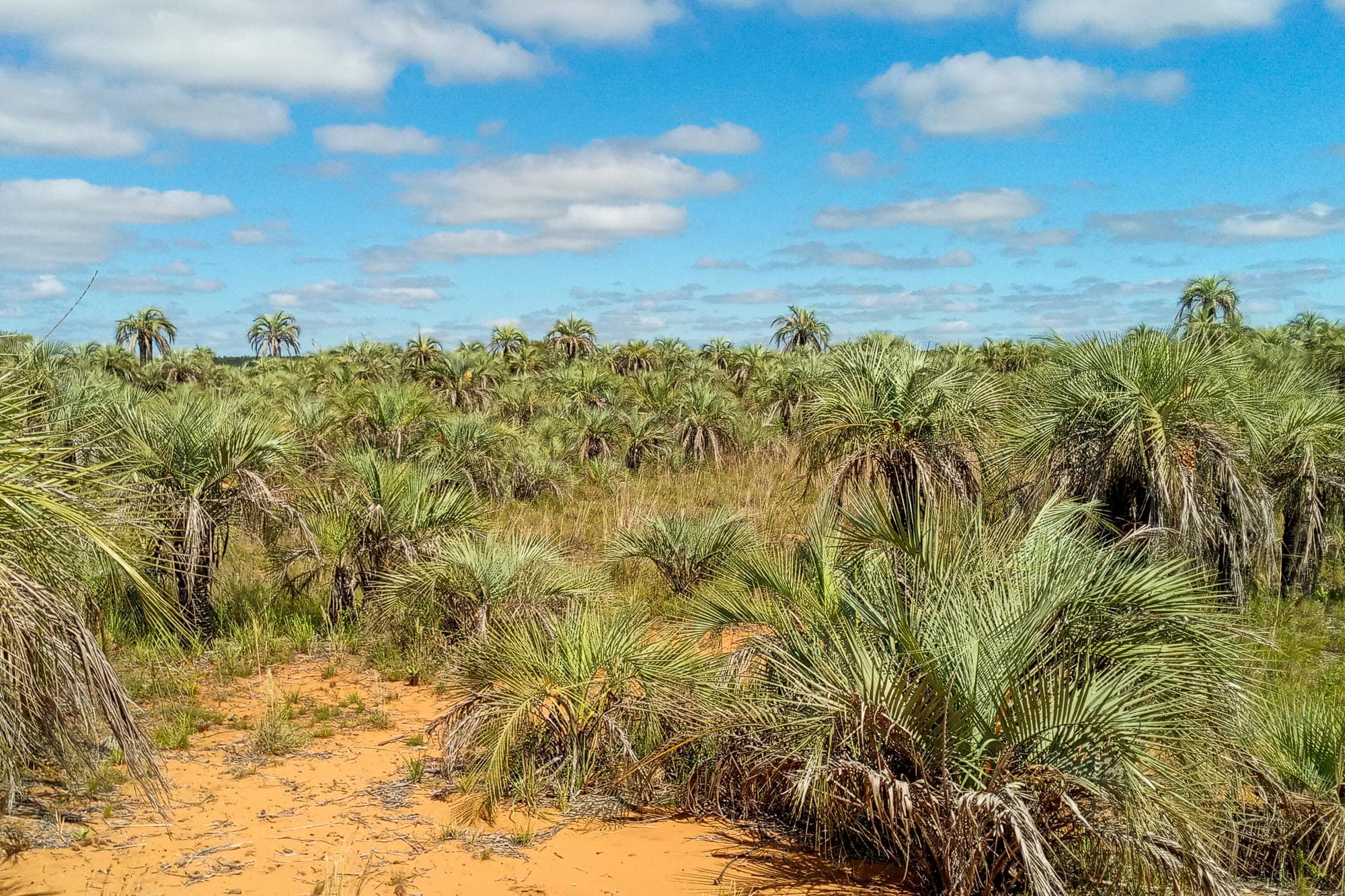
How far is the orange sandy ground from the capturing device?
5.35m

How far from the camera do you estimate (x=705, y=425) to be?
23.6 m

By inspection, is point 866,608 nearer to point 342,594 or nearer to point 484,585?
point 484,585

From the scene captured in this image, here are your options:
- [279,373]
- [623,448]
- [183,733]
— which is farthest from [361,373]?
[183,733]

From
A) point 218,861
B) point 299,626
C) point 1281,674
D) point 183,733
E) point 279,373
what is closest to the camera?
point 218,861

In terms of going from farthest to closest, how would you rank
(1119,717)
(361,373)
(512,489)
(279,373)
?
(279,373)
(361,373)
(512,489)
(1119,717)

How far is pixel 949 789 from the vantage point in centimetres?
472

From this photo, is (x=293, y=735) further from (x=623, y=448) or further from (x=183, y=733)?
(x=623, y=448)

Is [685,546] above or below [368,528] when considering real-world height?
below

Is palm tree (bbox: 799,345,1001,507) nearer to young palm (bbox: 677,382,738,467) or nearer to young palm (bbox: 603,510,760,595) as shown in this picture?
young palm (bbox: 603,510,760,595)

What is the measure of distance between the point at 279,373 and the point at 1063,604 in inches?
1440

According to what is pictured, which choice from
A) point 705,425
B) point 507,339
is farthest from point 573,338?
point 705,425

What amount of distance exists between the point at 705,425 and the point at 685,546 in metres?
12.2

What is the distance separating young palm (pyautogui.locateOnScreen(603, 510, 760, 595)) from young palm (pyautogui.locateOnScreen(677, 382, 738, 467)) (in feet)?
35.9

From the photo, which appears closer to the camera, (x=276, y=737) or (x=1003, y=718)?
(x=1003, y=718)
